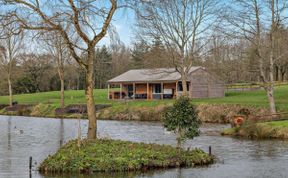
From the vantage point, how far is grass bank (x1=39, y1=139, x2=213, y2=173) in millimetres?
19547

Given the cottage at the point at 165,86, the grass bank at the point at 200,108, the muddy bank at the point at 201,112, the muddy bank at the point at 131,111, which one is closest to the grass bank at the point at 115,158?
the muddy bank at the point at 131,111

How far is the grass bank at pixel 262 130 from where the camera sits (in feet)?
107

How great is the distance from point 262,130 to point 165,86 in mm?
36247

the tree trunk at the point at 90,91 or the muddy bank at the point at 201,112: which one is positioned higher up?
the tree trunk at the point at 90,91

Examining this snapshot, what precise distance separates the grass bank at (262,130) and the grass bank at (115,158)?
480 inches

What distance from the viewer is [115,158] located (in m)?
19.9

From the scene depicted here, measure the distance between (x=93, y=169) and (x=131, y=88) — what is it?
54952 mm

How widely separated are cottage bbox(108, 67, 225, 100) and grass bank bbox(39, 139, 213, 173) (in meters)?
38.8

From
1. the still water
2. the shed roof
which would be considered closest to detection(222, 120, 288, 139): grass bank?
the still water

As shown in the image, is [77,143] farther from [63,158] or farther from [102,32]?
[102,32]

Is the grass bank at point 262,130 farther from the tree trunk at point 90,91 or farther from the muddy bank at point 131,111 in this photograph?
the tree trunk at point 90,91

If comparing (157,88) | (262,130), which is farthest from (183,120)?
(157,88)

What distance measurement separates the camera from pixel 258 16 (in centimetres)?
4166

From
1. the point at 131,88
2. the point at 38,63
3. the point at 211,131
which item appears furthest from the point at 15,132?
the point at 38,63
